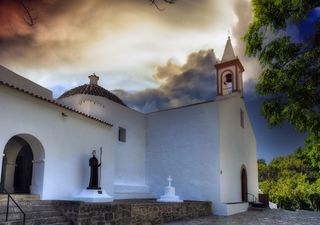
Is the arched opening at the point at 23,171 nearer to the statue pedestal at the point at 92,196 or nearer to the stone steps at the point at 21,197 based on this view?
the stone steps at the point at 21,197

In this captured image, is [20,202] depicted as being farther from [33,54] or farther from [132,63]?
[132,63]

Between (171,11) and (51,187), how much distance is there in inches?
291

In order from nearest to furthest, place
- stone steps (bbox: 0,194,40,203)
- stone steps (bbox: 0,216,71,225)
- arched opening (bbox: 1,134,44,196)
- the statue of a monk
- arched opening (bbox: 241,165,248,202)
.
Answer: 1. stone steps (bbox: 0,216,71,225)
2. stone steps (bbox: 0,194,40,203)
3. arched opening (bbox: 1,134,44,196)
4. the statue of a monk
5. arched opening (bbox: 241,165,248,202)

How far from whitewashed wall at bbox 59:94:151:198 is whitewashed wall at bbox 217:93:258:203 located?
14.0 feet

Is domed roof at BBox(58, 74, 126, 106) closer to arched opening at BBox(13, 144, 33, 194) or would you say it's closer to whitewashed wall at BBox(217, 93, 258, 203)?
whitewashed wall at BBox(217, 93, 258, 203)

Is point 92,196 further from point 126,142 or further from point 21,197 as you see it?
point 126,142

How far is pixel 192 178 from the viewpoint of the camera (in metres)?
16.3

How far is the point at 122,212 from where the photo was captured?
10039 mm

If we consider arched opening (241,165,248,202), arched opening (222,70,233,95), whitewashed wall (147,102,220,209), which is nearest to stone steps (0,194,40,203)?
whitewashed wall (147,102,220,209)

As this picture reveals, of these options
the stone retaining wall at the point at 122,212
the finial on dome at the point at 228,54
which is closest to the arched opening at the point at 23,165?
the stone retaining wall at the point at 122,212

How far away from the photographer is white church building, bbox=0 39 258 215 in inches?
411

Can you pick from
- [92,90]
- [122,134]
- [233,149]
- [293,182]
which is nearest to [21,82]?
[92,90]

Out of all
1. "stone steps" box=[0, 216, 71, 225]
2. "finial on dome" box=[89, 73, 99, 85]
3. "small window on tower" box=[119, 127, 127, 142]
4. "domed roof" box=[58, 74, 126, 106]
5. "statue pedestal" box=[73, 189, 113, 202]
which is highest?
"finial on dome" box=[89, 73, 99, 85]

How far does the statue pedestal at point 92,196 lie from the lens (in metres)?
11.0
